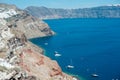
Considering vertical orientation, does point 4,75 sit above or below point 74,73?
above

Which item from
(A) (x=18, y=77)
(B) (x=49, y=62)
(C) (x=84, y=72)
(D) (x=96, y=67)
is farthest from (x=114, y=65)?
(A) (x=18, y=77)

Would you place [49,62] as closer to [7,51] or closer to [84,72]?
[7,51]

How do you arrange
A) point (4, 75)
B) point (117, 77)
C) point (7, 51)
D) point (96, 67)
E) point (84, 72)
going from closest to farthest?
point (4, 75), point (7, 51), point (117, 77), point (84, 72), point (96, 67)

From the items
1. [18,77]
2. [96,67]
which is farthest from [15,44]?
[96,67]

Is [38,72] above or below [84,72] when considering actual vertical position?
above

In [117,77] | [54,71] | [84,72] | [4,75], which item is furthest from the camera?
[84,72]

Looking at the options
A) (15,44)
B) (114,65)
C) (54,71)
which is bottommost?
(114,65)

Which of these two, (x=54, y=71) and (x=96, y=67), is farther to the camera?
(x=96, y=67)

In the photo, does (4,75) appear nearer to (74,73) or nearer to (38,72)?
(38,72)

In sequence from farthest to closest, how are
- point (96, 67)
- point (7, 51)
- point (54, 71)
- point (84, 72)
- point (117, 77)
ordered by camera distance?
1. point (96, 67)
2. point (84, 72)
3. point (117, 77)
4. point (54, 71)
5. point (7, 51)
